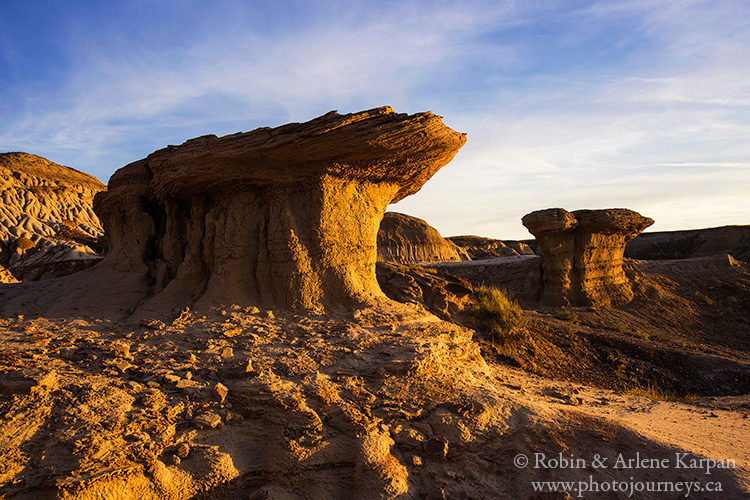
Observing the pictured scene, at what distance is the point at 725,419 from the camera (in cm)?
468

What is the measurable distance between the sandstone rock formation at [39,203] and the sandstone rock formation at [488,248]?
2504cm

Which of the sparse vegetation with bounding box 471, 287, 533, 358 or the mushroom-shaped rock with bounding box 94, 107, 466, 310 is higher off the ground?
the mushroom-shaped rock with bounding box 94, 107, 466, 310

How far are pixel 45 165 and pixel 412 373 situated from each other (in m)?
43.8

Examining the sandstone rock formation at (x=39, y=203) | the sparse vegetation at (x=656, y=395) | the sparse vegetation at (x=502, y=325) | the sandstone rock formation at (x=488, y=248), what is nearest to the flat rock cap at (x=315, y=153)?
the sparse vegetation at (x=502, y=325)

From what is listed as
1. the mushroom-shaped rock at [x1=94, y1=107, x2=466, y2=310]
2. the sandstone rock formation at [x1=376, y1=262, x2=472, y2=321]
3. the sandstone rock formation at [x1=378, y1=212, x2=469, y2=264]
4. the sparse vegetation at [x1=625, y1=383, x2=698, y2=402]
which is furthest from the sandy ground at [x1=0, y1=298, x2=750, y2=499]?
the sandstone rock formation at [x1=378, y1=212, x2=469, y2=264]

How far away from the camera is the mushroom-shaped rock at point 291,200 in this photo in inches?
190

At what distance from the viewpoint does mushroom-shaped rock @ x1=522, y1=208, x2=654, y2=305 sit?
40.3ft

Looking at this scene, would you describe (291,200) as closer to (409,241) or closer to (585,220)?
(585,220)

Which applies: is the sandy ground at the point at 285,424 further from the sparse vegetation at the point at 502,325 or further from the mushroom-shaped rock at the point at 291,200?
the sparse vegetation at the point at 502,325

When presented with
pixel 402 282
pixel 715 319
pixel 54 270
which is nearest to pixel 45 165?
pixel 54 270

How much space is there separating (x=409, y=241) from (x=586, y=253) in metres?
15.7

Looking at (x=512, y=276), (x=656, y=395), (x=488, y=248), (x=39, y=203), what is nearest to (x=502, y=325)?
(x=656, y=395)

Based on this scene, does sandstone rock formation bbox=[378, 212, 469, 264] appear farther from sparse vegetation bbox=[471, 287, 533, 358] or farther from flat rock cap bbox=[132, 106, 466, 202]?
flat rock cap bbox=[132, 106, 466, 202]

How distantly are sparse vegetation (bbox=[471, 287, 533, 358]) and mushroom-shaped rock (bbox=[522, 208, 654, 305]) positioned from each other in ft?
16.3
